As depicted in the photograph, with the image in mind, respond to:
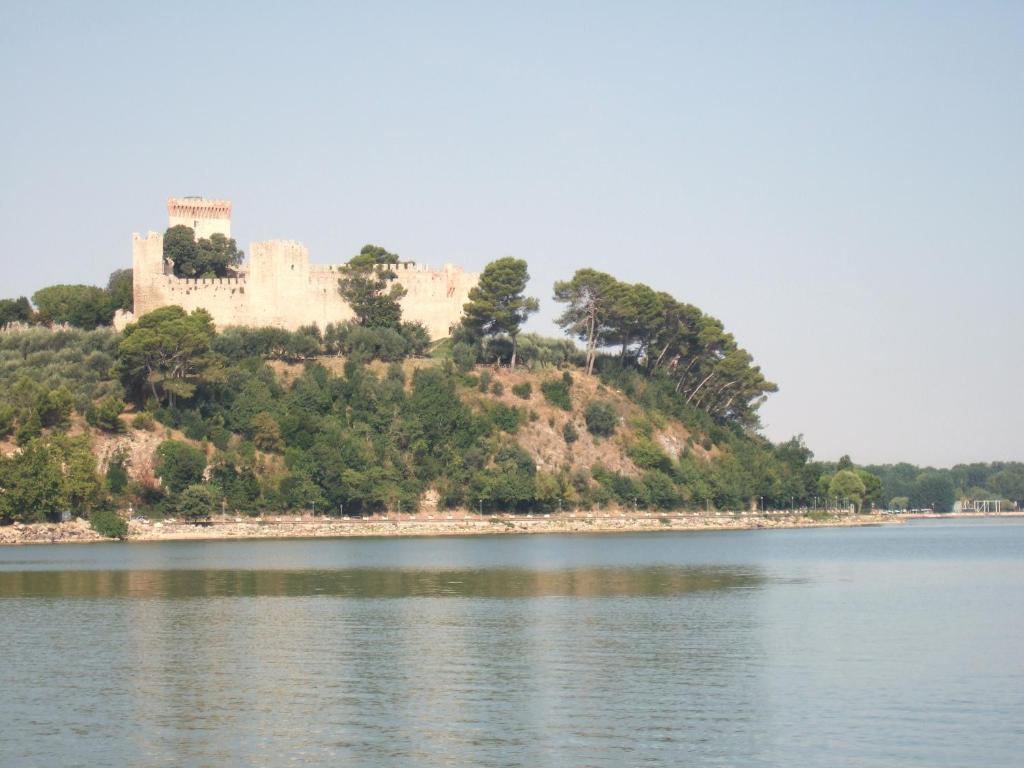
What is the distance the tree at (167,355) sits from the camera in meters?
56.2

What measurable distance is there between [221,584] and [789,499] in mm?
42703

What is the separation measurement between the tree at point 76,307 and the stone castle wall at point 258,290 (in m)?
2.76

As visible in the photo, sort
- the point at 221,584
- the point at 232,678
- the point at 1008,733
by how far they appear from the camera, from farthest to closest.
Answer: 1. the point at 221,584
2. the point at 232,678
3. the point at 1008,733

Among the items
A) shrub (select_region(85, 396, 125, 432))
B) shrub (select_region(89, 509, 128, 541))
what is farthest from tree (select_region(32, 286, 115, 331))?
shrub (select_region(89, 509, 128, 541))

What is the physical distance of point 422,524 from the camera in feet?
184

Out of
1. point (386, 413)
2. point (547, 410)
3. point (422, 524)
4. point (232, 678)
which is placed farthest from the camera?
point (547, 410)

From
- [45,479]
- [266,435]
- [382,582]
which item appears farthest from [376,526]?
[382,582]

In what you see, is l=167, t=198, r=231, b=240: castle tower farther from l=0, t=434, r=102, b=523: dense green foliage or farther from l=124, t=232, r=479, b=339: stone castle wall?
l=0, t=434, r=102, b=523: dense green foliage

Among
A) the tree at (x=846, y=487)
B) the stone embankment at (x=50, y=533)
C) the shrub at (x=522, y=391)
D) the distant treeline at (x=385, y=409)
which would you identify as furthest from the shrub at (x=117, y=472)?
the tree at (x=846, y=487)

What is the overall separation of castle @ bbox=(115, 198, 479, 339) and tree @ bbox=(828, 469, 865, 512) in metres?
24.3

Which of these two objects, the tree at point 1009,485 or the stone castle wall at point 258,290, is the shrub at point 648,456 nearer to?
the stone castle wall at point 258,290

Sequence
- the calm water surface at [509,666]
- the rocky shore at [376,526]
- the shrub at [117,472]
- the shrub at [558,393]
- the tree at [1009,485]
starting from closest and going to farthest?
the calm water surface at [509,666] < the rocky shore at [376,526] < the shrub at [117,472] < the shrub at [558,393] < the tree at [1009,485]

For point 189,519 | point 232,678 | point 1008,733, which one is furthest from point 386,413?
point 1008,733

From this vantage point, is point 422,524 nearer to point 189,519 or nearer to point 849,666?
point 189,519
